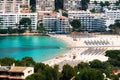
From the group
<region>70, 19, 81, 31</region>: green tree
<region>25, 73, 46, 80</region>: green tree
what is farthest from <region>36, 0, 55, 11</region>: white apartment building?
<region>25, 73, 46, 80</region>: green tree

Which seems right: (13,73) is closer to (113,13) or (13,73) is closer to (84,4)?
(113,13)

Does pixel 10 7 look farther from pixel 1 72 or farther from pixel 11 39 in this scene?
pixel 1 72

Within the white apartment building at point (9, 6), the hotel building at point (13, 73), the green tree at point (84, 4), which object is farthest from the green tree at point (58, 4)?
the hotel building at point (13, 73)

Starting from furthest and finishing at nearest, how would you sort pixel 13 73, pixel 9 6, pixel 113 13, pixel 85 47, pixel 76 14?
pixel 113 13
pixel 76 14
pixel 9 6
pixel 85 47
pixel 13 73

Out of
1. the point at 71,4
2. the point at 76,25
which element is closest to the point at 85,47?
the point at 76,25

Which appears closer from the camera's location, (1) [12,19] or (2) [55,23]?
(1) [12,19]
